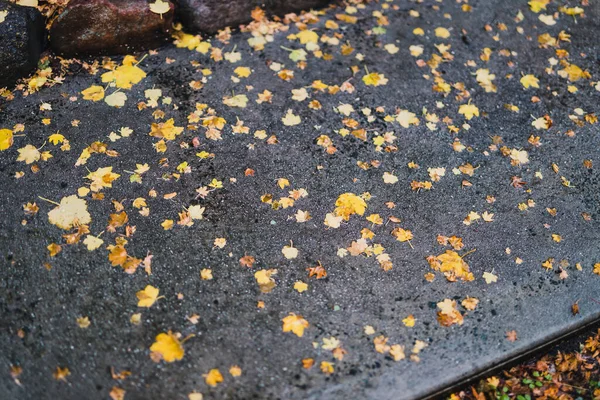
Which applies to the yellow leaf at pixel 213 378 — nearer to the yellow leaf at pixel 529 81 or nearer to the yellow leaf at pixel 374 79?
the yellow leaf at pixel 374 79

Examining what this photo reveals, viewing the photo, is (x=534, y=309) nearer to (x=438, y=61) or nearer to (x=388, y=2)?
(x=438, y=61)

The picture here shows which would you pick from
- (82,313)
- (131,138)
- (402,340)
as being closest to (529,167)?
(402,340)

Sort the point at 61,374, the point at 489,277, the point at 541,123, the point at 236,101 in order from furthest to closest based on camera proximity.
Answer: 1. the point at 541,123
2. the point at 236,101
3. the point at 489,277
4. the point at 61,374

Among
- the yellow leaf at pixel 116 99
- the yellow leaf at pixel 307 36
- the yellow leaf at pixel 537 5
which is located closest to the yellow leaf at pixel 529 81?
the yellow leaf at pixel 537 5

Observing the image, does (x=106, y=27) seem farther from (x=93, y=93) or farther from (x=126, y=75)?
(x=93, y=93)

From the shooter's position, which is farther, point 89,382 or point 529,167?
point 529,167

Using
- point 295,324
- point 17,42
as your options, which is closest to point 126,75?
point 17,42
